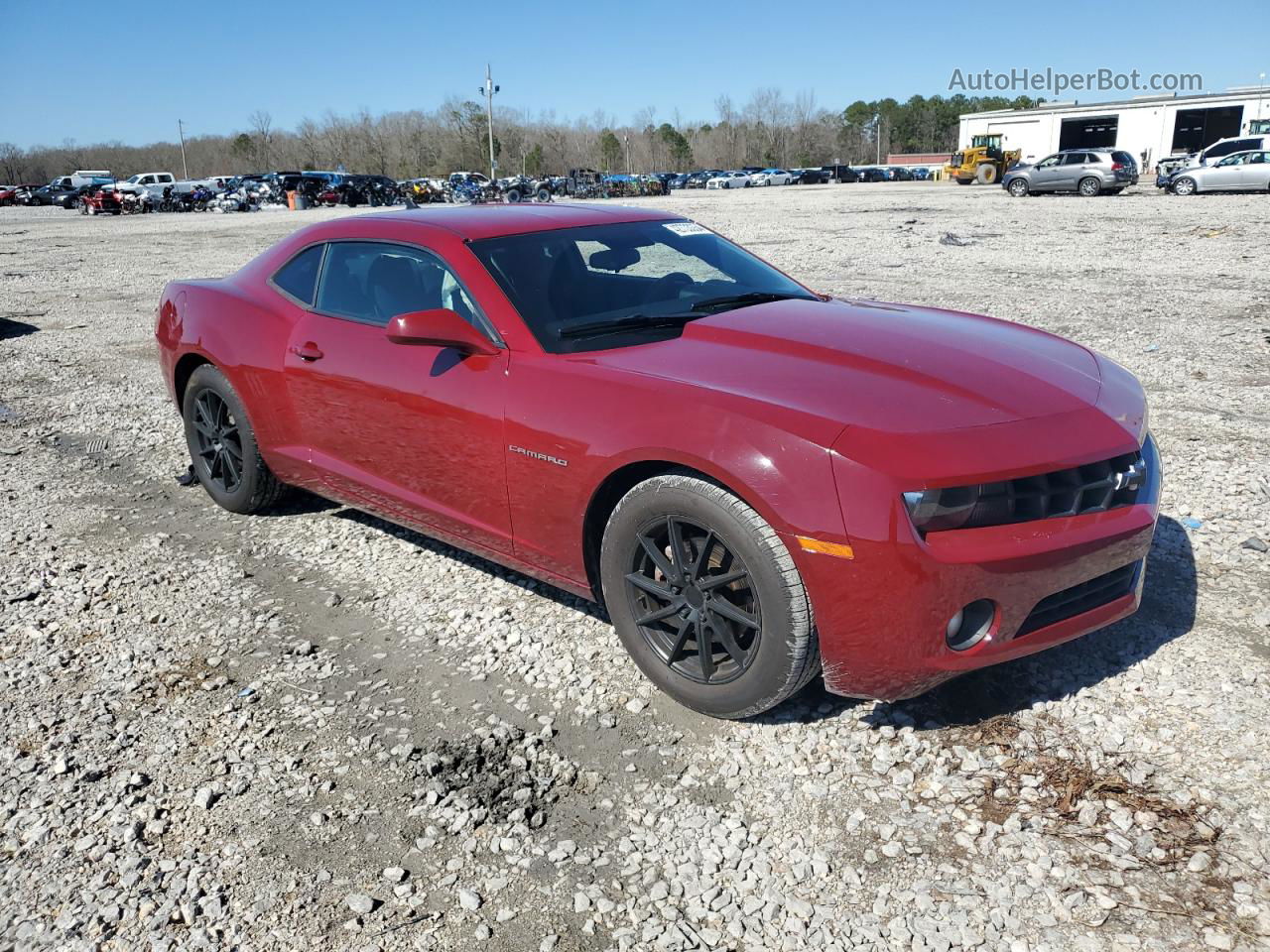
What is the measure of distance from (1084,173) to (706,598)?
33384mm

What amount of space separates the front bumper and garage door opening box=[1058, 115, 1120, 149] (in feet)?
253

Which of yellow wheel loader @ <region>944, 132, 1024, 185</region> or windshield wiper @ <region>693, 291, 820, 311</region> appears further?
yellow wheel loader @ <region>944, 132, 1024, 185</region>

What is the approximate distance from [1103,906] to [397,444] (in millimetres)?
2822

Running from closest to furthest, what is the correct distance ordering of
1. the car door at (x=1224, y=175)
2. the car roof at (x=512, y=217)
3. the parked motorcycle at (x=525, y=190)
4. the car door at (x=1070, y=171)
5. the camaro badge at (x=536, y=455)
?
the camaro badge at (x=536, y=455), the car roof at (x=512, y=217), the car door at (x=1224, y=175), the car door at (x=1070, y=171), the parked motorcycle at (x=525, y=190)

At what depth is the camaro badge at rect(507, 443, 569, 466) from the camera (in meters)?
3.26

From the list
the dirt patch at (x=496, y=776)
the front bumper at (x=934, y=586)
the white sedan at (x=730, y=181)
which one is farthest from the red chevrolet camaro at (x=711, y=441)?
the white sedan at (x=730, y=181)

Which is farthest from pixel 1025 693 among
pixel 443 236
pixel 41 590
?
pixel 41 590

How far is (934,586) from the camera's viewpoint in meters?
2.59

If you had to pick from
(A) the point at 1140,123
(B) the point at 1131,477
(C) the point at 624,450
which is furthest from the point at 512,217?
(A) the point at 1140,123

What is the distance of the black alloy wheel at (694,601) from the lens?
2.91 metres

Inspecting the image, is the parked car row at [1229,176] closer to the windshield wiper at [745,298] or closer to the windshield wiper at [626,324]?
the windshield wiper at [745,298]

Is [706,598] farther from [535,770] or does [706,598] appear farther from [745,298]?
[745,298]

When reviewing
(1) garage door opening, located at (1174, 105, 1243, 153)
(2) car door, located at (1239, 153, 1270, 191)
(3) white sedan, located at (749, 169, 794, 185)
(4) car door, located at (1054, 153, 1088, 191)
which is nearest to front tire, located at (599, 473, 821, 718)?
(2) car door, located at (1239, 153, 1270, 191)

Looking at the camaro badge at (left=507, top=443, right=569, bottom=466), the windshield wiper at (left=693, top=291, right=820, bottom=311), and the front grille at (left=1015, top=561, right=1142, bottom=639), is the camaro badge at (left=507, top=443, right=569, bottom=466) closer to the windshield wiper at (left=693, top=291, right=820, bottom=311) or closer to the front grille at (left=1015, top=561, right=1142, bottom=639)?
the windshield wiper at (left=693, top=291, right=820, bottom=311)
